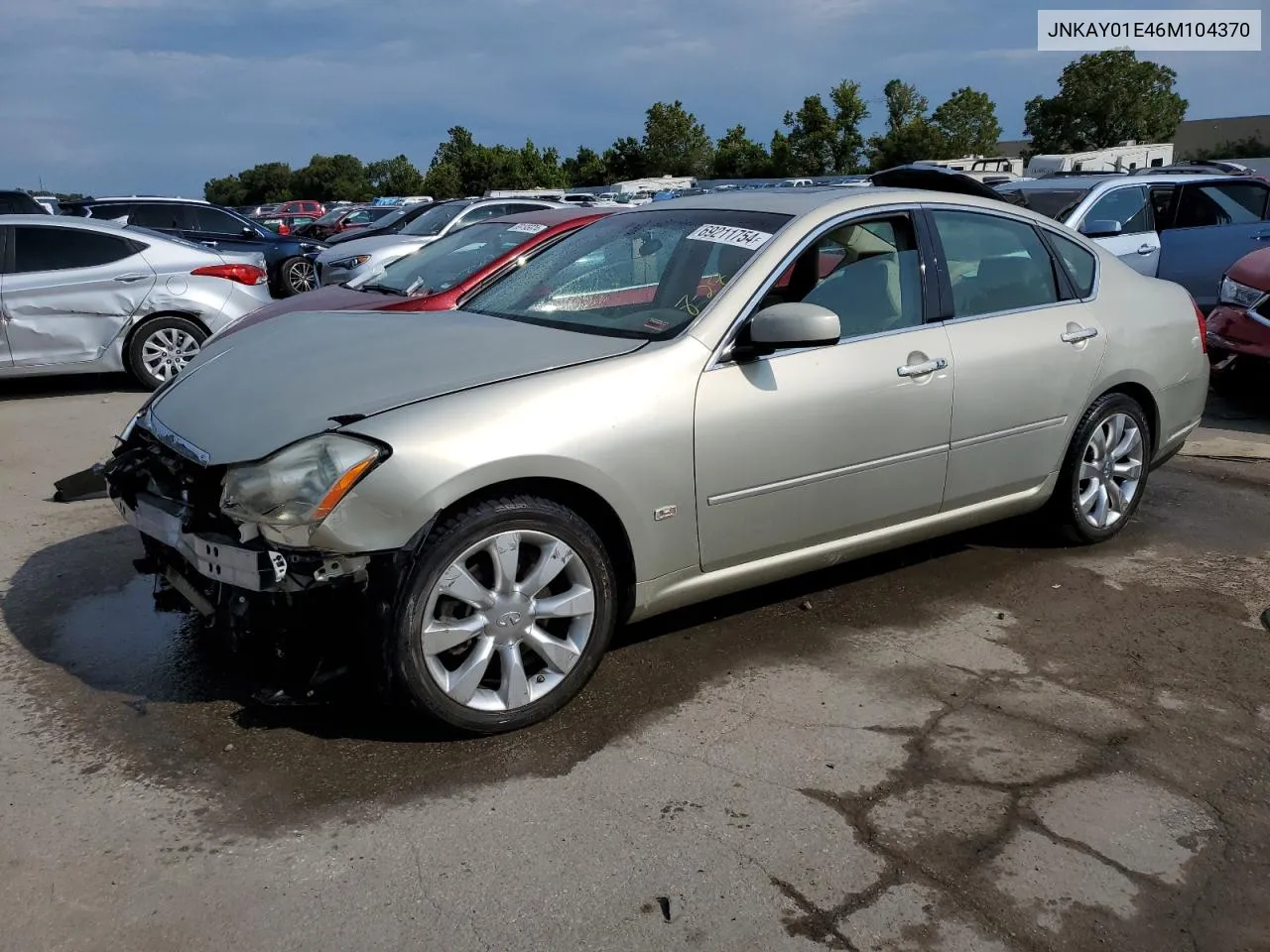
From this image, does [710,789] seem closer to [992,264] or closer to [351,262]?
[992,264]

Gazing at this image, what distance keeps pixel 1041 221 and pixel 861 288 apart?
1.28m

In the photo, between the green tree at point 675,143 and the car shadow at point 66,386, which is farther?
the green tree at point 675,143

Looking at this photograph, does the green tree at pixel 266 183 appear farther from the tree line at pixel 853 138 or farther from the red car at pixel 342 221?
the red car at pixel 342 221

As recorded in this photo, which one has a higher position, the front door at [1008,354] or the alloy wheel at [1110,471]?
the front door at [1008,354]

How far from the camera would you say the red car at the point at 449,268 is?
23.2ft

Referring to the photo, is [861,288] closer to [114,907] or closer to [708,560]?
[708,560]

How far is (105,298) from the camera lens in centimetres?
873

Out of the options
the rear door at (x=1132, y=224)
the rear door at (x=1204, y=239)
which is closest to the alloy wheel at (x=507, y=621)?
the rear door at (x=1132, y=224)

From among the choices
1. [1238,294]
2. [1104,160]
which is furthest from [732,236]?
[1104,160]

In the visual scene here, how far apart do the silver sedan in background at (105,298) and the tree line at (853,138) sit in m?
48.5

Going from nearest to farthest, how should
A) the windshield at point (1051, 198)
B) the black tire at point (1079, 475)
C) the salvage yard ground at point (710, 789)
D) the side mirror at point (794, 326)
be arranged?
the salvage yard ground at point (710, 789) < the side mirror at point (794, 326) < the black tire at point (1079, 475) < the windshield at point (1051, 198)

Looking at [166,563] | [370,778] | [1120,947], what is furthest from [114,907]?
[1120,947]

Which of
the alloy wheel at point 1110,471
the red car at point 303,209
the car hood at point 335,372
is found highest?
the red car at point 303,209

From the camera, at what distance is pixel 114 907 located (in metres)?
2.57
